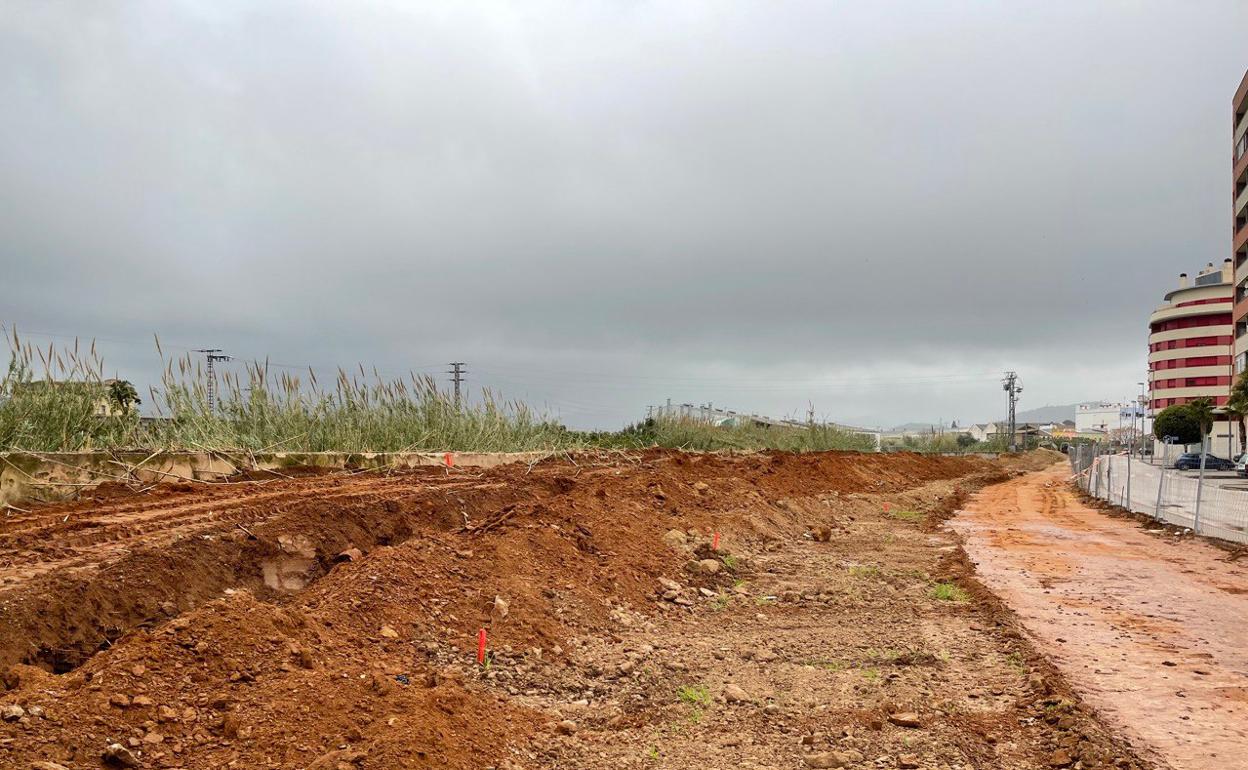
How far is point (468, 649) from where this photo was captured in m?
5.01

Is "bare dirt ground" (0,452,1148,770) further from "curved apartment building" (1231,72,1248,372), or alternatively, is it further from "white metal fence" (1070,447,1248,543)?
"curved apartment building" (1231,72,1248,372)

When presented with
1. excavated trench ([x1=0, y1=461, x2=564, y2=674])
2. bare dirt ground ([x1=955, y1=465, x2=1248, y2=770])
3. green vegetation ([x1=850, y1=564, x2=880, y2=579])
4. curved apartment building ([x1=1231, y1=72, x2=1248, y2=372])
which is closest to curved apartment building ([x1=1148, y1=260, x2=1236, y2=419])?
curved apartment building ([x1=1231, y1=72, x2=1248, y2=372])

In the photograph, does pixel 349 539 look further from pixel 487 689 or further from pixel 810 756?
pixel 810 756

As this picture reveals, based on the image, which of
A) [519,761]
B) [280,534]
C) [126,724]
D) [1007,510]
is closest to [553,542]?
[280,534]

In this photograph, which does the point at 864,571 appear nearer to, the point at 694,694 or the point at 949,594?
the point at 949,594

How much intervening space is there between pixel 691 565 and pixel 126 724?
5.82m

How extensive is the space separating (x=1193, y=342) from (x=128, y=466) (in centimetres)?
10859

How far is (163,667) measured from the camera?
11.8ft

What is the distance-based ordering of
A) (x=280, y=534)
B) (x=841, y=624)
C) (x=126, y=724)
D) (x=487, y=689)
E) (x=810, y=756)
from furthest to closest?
(x=841, y=624) → (x=280, y=534) → (x=487, y=689) → (x=810, y=756) → (x=126, y=724)

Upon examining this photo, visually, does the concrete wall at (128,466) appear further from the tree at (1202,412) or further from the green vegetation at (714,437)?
the tree at (1202,412)

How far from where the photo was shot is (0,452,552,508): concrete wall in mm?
7801

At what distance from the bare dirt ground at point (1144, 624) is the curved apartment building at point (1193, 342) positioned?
91504mm

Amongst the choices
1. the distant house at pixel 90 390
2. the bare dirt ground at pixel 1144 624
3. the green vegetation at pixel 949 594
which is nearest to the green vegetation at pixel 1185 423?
the bare dirt ground at pixel 1144 624

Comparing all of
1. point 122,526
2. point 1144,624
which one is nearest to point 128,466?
point 122,526
